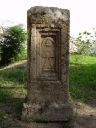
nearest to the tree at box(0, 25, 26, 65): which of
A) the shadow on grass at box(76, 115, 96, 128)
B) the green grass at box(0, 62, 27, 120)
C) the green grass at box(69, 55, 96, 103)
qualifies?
the green grass at box(69, 55, 96, 103)

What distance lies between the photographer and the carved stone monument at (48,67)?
7.48 meters

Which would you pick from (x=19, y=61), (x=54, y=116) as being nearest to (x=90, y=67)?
(x=19, y=61)

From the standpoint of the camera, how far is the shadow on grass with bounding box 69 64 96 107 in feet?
30.1

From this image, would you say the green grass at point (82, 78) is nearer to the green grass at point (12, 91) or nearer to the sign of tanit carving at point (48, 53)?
the green grass at point (12, 91)

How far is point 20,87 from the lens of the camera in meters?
9.62

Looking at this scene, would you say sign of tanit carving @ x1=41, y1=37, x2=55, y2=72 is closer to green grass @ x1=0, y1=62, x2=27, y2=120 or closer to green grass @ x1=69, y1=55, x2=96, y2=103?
green grass @ x1=0, y1=62, x2=27, y2=120

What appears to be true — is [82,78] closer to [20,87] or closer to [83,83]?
[83,83]

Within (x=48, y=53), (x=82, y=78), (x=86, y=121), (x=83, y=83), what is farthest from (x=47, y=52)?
(x=82, y=78)

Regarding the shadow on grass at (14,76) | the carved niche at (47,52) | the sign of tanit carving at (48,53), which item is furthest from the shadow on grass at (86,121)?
the shadow on grass at (14,76)

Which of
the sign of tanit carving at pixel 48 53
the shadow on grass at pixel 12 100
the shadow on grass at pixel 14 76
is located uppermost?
the sign of tanit carving at pixel 48 53

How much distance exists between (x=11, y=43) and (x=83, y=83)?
4.52m

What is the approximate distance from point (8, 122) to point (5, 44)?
23.2 feet

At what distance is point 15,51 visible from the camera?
14.2 m

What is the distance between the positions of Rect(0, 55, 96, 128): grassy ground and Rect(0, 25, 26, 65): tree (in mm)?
1289
